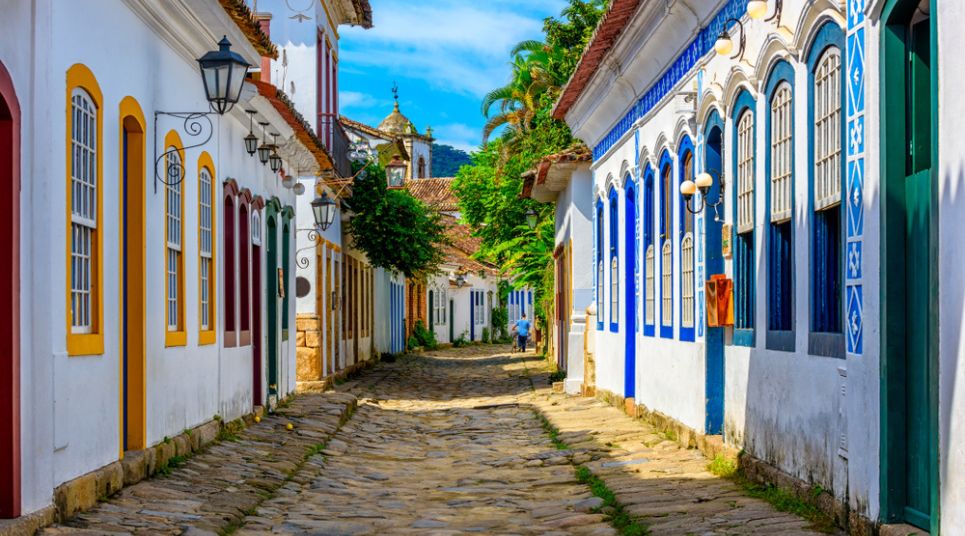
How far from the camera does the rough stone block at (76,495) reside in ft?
26.4

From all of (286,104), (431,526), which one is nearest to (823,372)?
(431,526)

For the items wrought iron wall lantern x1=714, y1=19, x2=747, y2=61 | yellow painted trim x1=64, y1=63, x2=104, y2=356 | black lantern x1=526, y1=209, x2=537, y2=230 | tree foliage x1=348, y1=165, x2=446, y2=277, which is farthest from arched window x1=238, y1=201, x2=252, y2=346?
black lantern x1=526, y1=209, x2=537, y2=230

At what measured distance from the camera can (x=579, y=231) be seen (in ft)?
74.1

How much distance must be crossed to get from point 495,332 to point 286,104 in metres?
47.7

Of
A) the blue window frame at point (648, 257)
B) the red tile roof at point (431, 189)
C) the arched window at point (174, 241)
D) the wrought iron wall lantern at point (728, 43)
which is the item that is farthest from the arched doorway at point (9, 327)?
the red tile roof at point (431, 189)

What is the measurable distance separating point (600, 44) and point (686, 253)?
3243mm

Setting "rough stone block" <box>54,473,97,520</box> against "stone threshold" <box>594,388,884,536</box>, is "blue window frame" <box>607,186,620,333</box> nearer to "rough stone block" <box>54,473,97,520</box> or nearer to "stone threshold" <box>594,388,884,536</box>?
Answer: "stone threshold" <box>594,388,884,536</box>

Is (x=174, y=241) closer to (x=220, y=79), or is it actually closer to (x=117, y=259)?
(x=220, y=79)

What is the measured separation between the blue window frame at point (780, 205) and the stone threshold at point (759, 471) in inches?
34.7

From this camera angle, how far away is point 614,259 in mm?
19234

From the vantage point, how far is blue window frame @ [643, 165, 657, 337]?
52.3 feet

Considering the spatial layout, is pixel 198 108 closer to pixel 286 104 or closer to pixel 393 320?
pixel 286 104

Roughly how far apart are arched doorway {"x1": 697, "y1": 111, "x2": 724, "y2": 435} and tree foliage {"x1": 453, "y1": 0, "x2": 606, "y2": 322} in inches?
722

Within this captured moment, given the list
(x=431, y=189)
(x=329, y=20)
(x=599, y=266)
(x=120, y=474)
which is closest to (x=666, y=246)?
(x=599, y=266)
